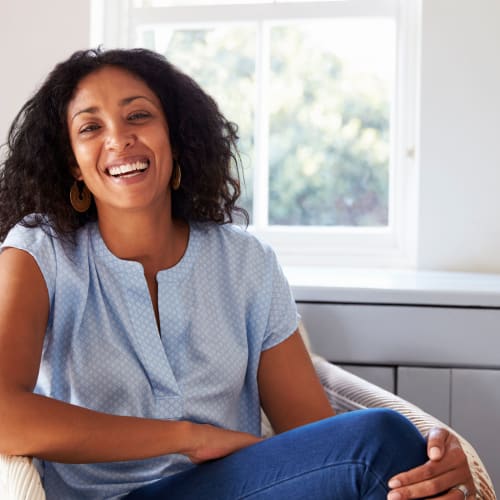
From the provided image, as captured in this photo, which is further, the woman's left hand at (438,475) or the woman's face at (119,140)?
the woman's face at (119,140)

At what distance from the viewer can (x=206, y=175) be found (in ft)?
5.28

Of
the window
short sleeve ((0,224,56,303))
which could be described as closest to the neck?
short sleeve ((0,224,56,303))

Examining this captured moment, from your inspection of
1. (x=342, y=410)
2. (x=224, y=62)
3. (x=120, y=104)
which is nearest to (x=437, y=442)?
(x=342, y=410)

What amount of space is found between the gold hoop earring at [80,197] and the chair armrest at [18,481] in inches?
20.5

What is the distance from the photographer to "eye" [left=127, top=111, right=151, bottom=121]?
1472 mm

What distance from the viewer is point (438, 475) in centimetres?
124

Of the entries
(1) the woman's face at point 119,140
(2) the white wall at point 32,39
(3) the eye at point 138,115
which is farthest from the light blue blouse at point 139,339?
(2) the white wall at point 32,39

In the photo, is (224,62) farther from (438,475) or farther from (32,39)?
(438,475)

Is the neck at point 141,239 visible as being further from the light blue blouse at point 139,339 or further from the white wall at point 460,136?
the white wall at point 460,136

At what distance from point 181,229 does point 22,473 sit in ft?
2.05

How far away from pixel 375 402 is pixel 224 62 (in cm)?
134

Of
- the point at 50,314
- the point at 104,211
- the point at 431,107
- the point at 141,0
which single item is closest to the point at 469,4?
the point at 431,107

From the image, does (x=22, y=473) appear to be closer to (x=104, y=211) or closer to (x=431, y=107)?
(x=104, y=211)

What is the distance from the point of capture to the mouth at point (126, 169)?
1.42 metres
